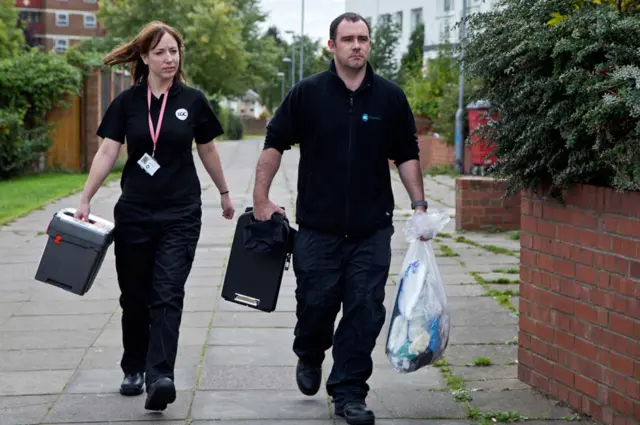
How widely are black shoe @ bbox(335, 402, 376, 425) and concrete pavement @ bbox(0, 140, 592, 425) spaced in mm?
101

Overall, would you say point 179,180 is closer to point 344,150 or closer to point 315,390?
point 344,150

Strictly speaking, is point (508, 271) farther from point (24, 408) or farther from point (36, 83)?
point (36, 83)

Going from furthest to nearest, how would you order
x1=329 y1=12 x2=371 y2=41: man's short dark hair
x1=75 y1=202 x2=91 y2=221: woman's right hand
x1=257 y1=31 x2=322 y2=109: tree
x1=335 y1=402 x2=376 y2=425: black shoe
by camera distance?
1. x1=257 y1=31 x2=322 y2=109: tree
2. x1=75 y1=202 x2=91 y2=221: woman's right hand
3. x1=329 y1=12 x2=371 y2=41: man's short dark hair
4. x1=335 y1=402 x2=376 y2=425: black shoe

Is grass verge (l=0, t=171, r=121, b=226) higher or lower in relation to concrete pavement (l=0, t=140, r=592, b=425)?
higher

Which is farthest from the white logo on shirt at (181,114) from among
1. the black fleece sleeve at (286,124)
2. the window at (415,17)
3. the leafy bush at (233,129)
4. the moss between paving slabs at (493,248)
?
the leafy bush at (233,129)

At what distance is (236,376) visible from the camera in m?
6.02

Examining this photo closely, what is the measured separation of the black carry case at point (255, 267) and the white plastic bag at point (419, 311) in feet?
1.95

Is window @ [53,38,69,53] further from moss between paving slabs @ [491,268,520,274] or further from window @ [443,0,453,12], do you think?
moss between paving slabs @ [491,268,520,274]

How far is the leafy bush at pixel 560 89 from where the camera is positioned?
453cm

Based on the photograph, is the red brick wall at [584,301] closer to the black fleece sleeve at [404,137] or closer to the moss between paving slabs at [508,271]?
the black fleece sleeve at [404,137]

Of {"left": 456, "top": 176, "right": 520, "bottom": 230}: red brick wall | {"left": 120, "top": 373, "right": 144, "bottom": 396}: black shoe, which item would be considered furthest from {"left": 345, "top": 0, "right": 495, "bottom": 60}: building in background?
{"left": 120, "top": 373, "right": 144, "bottom": 396}: black shoe

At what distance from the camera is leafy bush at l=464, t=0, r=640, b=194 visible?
178 inches

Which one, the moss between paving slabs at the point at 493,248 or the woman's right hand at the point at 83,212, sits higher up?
the woman's right hand at the point at 83,212

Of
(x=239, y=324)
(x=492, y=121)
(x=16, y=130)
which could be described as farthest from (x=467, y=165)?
(x=492, y=121)
